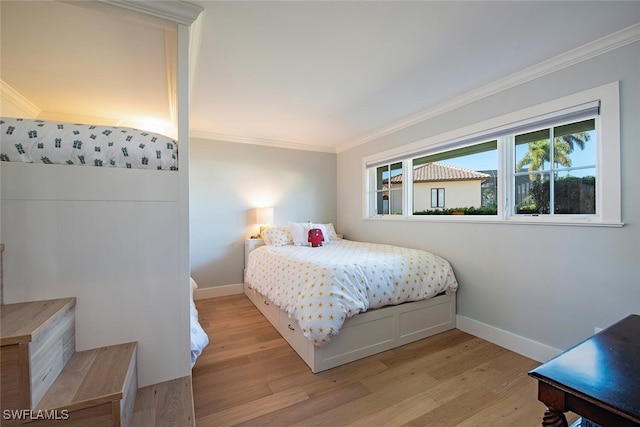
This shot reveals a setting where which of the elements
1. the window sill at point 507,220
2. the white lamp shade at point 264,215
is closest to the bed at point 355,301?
the window sill at point 507,220

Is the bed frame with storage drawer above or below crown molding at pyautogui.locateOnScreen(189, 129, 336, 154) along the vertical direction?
below

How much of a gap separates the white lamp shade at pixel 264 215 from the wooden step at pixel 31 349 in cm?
265

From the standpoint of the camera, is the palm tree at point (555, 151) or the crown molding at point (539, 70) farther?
the palm tree at point (555, 151)

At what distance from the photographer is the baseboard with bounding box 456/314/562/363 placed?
1.96 meters

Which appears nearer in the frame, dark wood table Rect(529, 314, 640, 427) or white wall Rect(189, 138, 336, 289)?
dark wood table Rect(529, 314, 640, 427)

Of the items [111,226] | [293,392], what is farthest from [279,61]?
[293,392]

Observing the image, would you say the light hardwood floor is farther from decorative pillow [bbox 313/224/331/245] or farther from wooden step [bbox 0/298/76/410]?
decorative pillow [bbox 313/224/331/245]

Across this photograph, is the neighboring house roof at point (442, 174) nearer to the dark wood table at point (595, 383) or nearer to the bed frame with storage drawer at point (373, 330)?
the bed frame with storage drawer at point (373, 330)

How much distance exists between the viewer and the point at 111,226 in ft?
3.99

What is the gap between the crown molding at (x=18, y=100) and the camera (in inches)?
85.4

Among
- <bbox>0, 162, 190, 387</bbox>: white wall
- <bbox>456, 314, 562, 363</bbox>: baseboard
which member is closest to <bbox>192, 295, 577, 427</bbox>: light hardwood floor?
<bbox>456, 314, 562, 363</bbox>: baseboard

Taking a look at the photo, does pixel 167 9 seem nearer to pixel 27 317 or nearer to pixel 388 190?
pixel 27 317

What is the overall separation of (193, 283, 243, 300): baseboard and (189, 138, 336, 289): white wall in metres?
0.05

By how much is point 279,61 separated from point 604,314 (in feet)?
9.46
